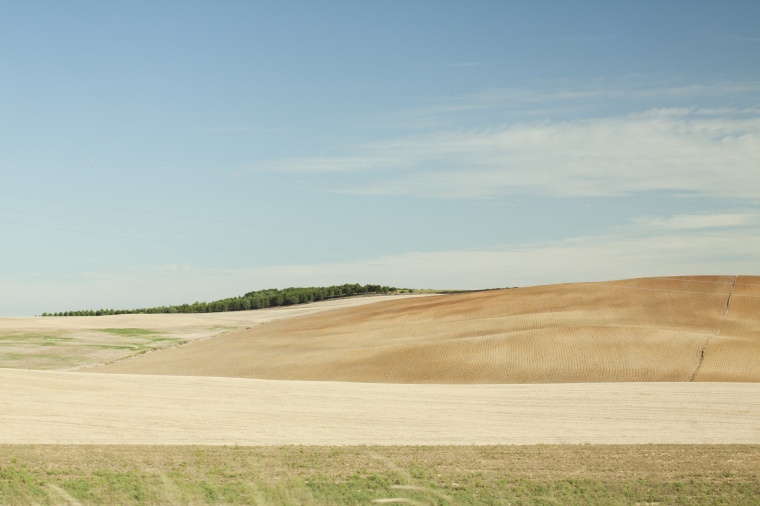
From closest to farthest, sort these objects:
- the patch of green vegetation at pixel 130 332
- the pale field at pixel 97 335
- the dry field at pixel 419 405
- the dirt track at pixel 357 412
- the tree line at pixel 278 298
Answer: the dry field at pixel 419 405, the dirt track at pixel 357 412, the pale field at pixel 97 335, the patch of green vegetation at pixel 130 332, the tree line at pixel 278 298

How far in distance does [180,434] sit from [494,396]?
12329 millimetres

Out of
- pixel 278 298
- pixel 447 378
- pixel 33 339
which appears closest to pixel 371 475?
pixel 447 378

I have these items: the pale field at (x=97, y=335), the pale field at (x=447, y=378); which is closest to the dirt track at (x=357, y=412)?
the pale field at (x=447, y=378)

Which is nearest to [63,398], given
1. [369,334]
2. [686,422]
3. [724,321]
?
[686,422]

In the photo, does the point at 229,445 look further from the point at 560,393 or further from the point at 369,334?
the point at 369,334

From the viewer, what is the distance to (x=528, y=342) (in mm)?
40219

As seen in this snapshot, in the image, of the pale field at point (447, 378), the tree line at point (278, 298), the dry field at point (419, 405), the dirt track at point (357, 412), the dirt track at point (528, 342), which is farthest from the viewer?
the tree line at point (278, 298)

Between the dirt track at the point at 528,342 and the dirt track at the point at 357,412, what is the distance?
10.1 ft

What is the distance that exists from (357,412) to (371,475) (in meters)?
8.71

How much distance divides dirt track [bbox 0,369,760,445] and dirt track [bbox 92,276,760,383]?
3.08 metres

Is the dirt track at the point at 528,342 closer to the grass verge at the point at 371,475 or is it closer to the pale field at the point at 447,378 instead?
the pale field at the point at 447,378

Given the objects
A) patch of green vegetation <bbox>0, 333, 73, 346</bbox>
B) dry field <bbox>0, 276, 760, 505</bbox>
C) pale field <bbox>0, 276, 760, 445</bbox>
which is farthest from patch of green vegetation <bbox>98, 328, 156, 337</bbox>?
patch of green vegetation <bbox>0, 333, 73, 346</bbox>

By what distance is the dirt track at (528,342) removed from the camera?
3659 centimetres

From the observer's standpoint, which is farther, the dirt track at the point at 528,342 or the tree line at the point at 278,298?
the tree line at the point at 278,298
